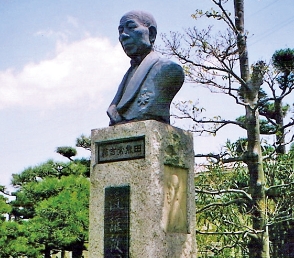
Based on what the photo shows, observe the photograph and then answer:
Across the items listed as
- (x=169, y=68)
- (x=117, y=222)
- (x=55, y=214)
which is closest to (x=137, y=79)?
(x=169, y=68)

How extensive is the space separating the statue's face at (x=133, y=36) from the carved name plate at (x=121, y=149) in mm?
821

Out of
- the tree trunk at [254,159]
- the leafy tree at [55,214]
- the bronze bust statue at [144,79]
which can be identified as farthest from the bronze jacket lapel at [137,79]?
the leafy tree at [55,214]

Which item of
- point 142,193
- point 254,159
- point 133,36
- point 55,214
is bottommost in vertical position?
point 142,193

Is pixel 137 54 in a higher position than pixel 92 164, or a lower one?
higher

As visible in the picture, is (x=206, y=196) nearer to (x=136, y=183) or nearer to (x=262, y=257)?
(x=262, y=257)

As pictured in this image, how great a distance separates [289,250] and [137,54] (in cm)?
759

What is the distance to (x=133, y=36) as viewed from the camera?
4059 millimetres

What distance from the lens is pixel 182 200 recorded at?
3.86m

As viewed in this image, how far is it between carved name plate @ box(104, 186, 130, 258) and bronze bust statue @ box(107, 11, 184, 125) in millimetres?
617

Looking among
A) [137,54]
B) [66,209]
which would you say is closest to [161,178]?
[137,54]

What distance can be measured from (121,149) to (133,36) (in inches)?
38.4

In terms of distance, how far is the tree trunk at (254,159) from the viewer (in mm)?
7102

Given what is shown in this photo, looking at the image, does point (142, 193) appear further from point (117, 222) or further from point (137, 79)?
point (137, 79)

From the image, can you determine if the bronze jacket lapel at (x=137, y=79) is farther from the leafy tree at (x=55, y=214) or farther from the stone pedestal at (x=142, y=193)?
the leafy tree at (x=55, y=214)
